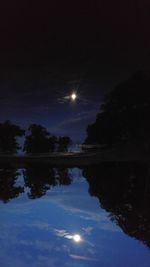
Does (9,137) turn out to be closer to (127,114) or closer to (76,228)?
(127,114)

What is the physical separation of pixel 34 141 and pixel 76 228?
119 feet

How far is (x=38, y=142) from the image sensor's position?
4334 cm

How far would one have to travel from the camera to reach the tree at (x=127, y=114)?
46062mm

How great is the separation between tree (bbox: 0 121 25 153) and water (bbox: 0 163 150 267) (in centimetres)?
3195

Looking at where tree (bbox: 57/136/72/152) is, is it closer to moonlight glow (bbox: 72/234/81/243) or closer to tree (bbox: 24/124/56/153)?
tree (bbox: 24/124/56/153)

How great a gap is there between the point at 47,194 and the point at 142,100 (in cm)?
3621

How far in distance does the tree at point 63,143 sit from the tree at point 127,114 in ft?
23.0

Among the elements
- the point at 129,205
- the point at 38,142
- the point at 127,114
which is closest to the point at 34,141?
the point at 38,142

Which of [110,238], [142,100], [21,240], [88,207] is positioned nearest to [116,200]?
[88,207]

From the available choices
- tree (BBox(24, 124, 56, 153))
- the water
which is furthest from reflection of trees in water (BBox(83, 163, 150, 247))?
tree (BBox(24, 124, 56, 153))

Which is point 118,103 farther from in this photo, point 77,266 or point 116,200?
point 77,266

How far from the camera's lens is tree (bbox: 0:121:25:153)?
4428cm

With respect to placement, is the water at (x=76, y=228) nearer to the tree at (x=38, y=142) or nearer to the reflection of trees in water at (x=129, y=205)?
the reflection of trees in water at (x=129, y=205)

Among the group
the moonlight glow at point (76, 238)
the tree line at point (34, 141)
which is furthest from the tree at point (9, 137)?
the moonlight glow at point (76, 238)
